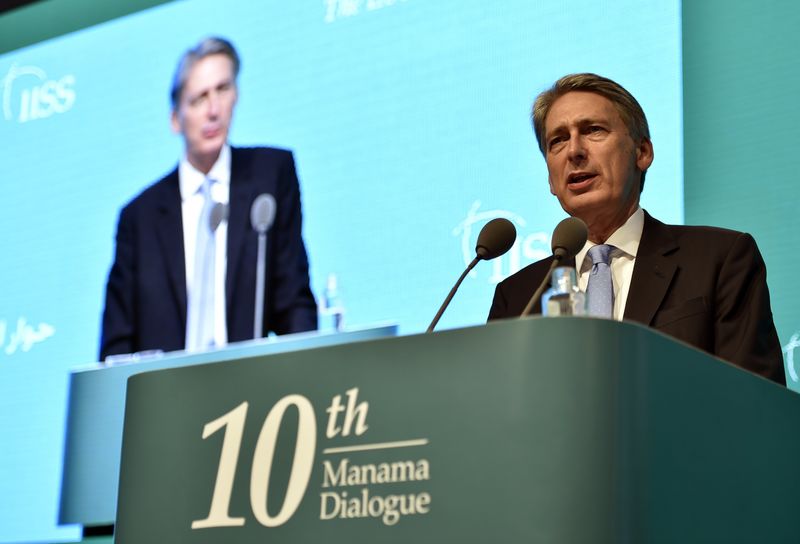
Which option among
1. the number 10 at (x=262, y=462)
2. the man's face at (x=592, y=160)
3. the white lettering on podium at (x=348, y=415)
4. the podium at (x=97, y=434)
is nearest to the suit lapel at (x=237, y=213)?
the podium at (x=97, y=434)

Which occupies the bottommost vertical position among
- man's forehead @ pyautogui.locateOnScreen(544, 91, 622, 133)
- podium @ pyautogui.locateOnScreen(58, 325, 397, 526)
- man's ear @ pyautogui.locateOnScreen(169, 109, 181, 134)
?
podium @ pyautogui.locateOnScreen(58, 325, 397, 526)

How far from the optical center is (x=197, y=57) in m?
4.18

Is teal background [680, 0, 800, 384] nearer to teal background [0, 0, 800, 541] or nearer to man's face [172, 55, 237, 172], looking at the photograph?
teal background [0, 0, 800, 541]

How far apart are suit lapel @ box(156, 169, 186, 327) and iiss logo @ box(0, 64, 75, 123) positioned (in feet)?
2.27

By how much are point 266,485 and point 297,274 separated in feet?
7.45

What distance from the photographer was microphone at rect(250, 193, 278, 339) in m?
3.78

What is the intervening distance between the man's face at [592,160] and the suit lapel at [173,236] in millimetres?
1818

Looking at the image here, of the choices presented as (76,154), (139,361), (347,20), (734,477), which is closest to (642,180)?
(734,477)

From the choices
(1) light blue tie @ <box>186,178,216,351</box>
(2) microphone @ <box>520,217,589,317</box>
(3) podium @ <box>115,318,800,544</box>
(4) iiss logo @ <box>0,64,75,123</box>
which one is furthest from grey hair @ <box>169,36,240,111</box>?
(3) podium @ <box>115,318,800,544</box>

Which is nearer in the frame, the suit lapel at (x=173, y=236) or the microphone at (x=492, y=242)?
the microphone at (x=492, y=242)

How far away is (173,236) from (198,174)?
24 cm

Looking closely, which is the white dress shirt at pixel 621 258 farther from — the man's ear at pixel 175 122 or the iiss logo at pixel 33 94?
the iiss logo at pixel 33 94

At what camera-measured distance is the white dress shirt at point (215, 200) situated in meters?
3.85

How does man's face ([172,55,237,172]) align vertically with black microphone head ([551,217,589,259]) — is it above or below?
above
